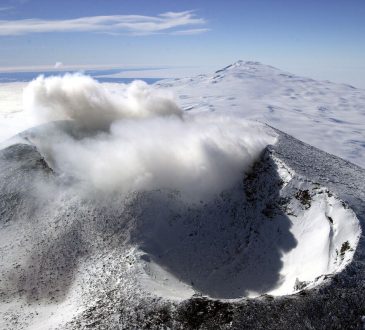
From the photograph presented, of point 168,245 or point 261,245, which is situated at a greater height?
point 168,245

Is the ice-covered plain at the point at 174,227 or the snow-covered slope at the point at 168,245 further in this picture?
the snow-covered slope at the point at 168,245

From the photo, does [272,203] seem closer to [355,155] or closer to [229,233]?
[229,233]

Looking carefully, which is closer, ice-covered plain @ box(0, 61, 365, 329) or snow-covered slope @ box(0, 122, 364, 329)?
ice-covered plain @ box(0, 61, 365, 329)

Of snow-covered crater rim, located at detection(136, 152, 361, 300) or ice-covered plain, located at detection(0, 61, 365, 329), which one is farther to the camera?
snow-covered crater rim, located at detection(136, 152, 361, 300)

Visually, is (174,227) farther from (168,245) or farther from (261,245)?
(261,245)

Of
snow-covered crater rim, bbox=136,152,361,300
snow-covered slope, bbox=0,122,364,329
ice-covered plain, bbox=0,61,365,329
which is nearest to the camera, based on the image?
ice-covered plain, bbox=0,61,365,329

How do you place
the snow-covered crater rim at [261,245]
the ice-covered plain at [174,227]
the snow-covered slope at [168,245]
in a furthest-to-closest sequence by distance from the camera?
the snow-covered crater rim at [261,245] < the snow-covered slope at [168,245] < the ice-covered plain at [174,227]

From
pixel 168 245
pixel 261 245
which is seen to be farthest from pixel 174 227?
pixel 261 245

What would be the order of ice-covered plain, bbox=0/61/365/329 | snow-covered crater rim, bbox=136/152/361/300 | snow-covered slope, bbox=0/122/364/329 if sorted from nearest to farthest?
ice-covered plain, bbox=0/61/365/329 → snow-covered slope, bbox=0/122/364/329 → snow-covered crater rim, bbox=136/152/361/300

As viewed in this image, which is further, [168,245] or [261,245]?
[261,245]

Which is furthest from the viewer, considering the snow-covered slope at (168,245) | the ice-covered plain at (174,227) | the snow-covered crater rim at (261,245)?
the snow-covered crater rim at (261,245)

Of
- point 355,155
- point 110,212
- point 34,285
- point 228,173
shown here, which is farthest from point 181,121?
point 355,155
